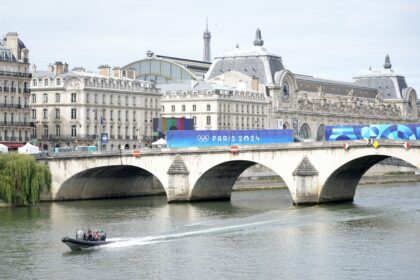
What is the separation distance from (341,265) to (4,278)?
18.5m

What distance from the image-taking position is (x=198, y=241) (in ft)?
249

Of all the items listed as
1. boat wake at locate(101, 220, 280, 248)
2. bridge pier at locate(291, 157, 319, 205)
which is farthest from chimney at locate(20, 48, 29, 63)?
boat wake at locate(101, 220, 280, 248)

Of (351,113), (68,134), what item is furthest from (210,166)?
(351,113)

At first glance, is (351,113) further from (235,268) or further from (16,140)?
(235,268)

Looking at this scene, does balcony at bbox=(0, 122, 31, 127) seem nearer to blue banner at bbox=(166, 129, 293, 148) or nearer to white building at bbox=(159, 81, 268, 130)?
blue banner at bbox=(166, 129, 293, 148)

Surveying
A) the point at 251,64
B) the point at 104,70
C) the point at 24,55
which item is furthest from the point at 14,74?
the point at 251,64

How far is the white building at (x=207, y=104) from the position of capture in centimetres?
15862

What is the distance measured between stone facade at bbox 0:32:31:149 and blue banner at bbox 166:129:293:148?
902 inches

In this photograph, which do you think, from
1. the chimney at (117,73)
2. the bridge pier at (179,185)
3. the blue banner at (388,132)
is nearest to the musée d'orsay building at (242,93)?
the chimney at (117,73)

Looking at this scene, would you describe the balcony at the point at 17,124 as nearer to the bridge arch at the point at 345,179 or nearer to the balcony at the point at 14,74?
the balcony at the point at 14,74

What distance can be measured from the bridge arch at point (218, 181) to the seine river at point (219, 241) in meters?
2.01

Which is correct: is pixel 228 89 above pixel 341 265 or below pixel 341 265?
above

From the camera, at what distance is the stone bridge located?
321 feet

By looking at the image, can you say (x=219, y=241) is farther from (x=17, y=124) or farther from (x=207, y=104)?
(x=207, y=104)
